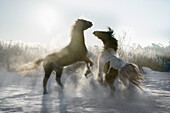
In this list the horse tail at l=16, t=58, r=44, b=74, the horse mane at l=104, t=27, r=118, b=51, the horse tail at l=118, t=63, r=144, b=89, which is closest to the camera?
the horse tail at l=118, t=63, r=144, b=89

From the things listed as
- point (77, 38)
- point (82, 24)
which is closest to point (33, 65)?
point (77, 38)

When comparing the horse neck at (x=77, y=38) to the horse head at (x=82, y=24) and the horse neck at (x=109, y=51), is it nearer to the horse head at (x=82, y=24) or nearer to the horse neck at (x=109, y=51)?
the horse head at (x=82, y=24)

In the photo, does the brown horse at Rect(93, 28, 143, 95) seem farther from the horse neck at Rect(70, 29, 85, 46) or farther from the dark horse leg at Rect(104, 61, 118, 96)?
the horse neck at Rect(70, 29, 85, 46)

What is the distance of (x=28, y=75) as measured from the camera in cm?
808

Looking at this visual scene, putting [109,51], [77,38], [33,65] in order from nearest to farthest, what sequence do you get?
1. [109,51]
2. [77,38]
3. [33,65]

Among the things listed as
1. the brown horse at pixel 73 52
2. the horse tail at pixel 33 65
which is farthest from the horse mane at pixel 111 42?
the horse tail at pixel 33 65

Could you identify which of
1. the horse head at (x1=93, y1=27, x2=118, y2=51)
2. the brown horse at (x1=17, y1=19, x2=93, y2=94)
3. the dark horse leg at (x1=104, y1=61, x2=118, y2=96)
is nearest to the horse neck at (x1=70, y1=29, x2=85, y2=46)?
the brown horse at (x1=17, y1=19, x2=93, y2=94)

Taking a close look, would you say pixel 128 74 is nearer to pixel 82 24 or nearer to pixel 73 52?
pixel 73 52

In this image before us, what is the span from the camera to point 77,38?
4.25 meters

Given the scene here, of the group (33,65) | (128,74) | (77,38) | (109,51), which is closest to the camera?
(128,74)

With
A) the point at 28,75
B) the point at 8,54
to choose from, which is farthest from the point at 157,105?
the point at 8,54

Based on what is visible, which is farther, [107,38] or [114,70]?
[107,38]

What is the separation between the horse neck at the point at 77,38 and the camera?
167 inches

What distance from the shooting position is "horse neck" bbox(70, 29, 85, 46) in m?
4.25
